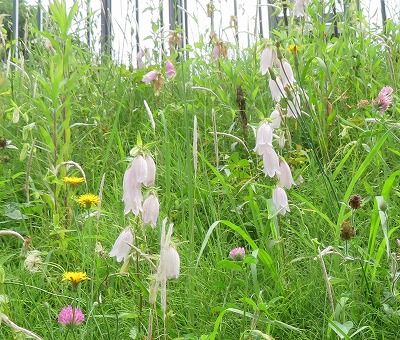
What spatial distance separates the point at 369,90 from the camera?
8.11ft

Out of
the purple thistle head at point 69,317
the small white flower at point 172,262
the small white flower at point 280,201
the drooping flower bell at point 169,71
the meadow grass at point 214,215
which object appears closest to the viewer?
the small white flower at point 172,262

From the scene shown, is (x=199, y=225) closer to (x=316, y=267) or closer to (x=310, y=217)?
(x=310, y=217)

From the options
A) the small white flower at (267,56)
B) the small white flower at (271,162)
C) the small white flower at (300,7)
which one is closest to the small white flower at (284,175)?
the small white flower at (271,162)

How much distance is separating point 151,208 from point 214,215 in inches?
18.6

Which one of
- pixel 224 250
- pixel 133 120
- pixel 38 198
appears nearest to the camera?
pixel 224 250

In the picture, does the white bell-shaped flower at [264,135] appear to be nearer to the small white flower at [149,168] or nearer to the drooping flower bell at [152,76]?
the small white flower at [149,168]

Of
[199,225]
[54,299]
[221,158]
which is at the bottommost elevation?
[54,299]

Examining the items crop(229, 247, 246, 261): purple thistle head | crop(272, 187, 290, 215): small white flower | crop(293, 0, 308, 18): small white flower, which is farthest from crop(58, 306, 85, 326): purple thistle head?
crop(293, 0, 308, 18): small white flower

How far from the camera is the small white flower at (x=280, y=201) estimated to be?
4.71 ft

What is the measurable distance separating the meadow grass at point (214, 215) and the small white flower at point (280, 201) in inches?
1.7

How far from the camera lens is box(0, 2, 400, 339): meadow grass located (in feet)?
4.29

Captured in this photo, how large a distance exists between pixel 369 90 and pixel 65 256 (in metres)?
1.28

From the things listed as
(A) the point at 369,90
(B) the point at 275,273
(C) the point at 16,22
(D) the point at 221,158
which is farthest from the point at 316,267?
(C) the point at 16,22

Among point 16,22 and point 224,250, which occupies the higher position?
point 16,22
